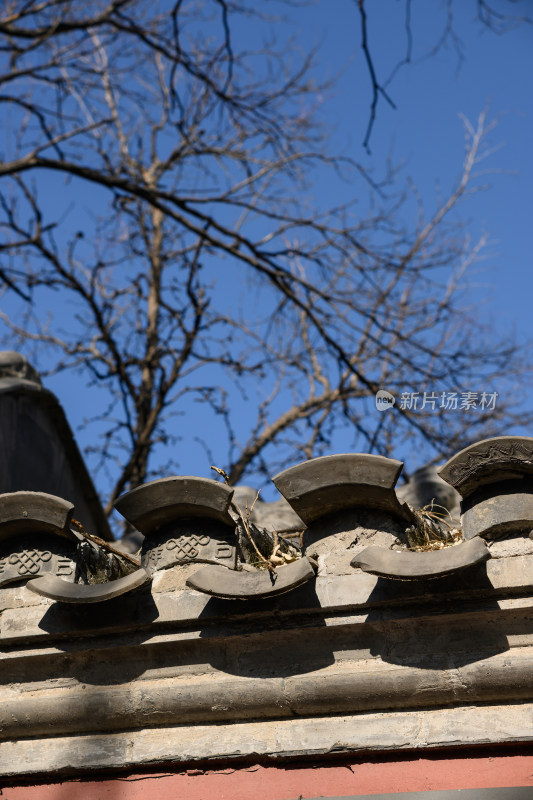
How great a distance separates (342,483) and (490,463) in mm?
390

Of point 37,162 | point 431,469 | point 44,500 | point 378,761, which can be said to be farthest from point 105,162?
point 378,761

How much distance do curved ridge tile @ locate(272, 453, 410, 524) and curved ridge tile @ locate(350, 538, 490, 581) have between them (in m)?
0.25

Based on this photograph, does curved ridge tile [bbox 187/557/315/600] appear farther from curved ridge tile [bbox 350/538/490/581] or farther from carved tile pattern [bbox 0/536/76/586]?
carved tile pattern [bbox 0/536/76/586]

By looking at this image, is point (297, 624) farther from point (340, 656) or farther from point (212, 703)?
point (212, 703)

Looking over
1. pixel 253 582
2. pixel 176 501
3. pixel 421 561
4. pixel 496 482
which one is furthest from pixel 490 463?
pixel 176 501

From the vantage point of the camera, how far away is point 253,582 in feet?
7.77

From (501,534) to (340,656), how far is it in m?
0.51

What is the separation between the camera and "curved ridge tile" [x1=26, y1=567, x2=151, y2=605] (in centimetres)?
243

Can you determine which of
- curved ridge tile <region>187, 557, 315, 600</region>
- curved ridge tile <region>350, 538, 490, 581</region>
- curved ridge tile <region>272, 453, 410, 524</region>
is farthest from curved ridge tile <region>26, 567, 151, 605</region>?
curved ridge tile <region>350, 538, 490, 581</region>

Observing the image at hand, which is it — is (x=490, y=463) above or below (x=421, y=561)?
above

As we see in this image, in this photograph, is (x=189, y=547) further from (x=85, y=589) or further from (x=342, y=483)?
(x=342, y=483)

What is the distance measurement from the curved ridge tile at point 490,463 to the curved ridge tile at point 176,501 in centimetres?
61

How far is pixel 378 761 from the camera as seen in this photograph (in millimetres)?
2285

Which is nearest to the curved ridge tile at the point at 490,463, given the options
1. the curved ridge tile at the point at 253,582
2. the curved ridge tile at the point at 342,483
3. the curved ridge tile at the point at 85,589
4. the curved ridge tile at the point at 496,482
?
the curved ridge tile at the point at 496,482
